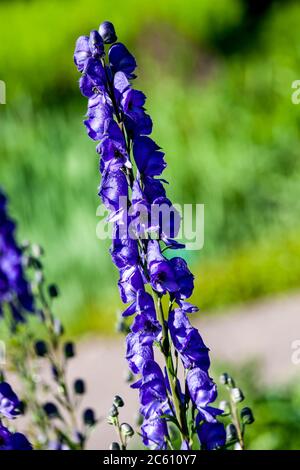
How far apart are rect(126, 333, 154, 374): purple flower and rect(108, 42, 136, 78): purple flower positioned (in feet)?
1.91

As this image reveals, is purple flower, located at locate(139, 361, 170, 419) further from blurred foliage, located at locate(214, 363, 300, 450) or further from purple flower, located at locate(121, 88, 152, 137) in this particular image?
blurred foliage, located at locate(214, 363, 300, 450)

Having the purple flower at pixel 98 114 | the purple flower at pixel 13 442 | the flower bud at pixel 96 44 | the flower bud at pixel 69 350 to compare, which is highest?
the flower bud at pixel 96 44

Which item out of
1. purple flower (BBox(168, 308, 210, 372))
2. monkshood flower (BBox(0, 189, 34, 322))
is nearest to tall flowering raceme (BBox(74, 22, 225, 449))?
purple flower (BBox(168, 308, 210, 372))

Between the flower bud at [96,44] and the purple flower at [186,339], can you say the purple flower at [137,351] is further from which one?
the flower bud at [96,44]

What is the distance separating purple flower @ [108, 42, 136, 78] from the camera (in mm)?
1998

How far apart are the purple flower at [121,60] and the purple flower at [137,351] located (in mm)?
582

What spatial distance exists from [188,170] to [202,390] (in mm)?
5690

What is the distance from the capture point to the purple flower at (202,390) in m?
1.96

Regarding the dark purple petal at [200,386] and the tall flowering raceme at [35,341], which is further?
the tall flowering raceme at [35,341]

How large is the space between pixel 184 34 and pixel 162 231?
10241mm

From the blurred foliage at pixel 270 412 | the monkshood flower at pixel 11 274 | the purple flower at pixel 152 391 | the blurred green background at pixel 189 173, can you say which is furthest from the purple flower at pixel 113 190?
the blurred green background at pixel 189 173
